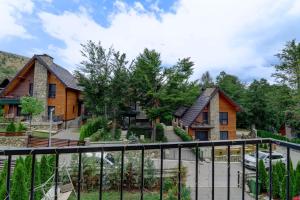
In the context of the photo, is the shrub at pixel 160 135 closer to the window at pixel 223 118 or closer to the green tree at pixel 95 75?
the green tree at pixel 95 75

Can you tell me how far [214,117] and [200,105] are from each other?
1.60m

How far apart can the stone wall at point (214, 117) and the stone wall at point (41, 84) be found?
1456 centimetres

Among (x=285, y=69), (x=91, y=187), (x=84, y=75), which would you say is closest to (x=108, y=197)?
(x=91, y=187)

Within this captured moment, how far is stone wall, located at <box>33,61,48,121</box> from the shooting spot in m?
22.1

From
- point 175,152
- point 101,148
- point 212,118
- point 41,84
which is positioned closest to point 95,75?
point 41,84

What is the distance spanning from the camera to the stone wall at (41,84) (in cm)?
2208

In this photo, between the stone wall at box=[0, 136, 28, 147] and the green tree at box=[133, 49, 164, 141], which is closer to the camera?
the stone wall at box=[0, 136, 28, 147]

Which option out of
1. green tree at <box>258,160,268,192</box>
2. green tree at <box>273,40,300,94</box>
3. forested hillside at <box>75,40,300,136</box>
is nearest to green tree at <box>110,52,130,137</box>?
forested hillside at <box>75,40,300,136</box>

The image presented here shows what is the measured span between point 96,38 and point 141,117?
978 centimetres

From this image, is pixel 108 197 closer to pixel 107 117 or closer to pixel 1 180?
pixel 1 180

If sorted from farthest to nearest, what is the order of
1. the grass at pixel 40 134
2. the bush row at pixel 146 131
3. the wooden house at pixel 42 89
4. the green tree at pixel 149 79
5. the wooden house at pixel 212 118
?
1. the wooden house at pixel 42 89
2. the wooden house at pixel 212 118
3. the bush row at pixel 146 131
4. the green tree at pixel 149 79
5. the grass at pixel 40 134

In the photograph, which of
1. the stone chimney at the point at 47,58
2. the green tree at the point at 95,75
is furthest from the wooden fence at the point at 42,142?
the stone chimney at the point at 47,58

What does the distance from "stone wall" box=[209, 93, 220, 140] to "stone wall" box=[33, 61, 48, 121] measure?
573 inches

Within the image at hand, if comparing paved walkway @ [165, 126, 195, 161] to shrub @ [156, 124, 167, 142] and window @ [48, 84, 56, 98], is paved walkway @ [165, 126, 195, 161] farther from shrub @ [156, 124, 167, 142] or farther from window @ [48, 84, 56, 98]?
window @ [48, 84, 56, 98]
